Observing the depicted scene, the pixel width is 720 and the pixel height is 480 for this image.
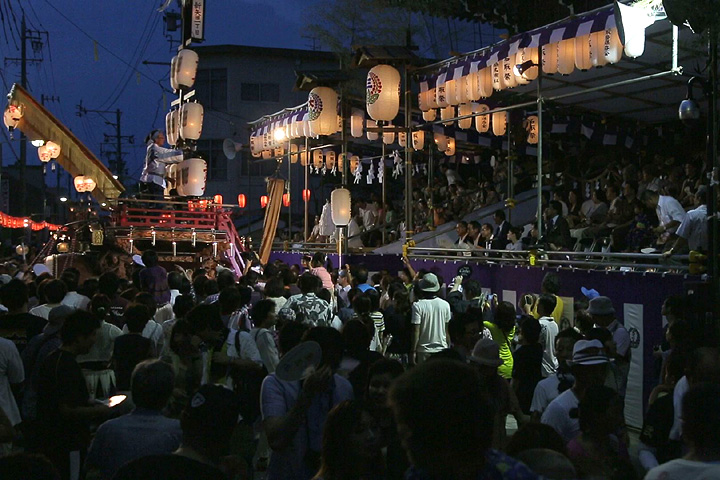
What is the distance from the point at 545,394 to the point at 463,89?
11917 mm

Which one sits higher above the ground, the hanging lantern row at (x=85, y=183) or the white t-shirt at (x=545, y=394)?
the hanging lantern row at (x=85, y=183)

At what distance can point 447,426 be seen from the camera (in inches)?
96.3

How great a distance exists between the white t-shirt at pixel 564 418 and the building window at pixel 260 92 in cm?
3886

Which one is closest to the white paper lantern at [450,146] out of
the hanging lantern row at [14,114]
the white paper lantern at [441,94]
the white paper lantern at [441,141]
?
the white paper lantern at [441,141]

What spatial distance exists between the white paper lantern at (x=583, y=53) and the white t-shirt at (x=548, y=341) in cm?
628

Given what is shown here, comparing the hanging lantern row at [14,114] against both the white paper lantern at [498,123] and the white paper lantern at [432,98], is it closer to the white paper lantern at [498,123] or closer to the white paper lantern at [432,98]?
the white paper lantern at [432,98]

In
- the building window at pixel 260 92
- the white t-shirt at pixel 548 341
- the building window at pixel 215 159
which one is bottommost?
the white t-shirt at pixel 548 341

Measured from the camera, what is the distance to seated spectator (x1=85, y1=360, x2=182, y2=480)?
383 centimetres

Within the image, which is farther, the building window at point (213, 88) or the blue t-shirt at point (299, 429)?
the building window at point (213, 88)

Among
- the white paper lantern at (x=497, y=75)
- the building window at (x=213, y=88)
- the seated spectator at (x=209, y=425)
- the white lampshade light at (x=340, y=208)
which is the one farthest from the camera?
the building window at (x=213, y=88)

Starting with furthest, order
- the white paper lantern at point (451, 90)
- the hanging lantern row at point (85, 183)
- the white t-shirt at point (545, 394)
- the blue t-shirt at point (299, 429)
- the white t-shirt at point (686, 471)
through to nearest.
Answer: the hanging lantern row at point (85, 183), the white paper lantern at point (451, 90), the white t-shirt at point (545, 394), the blue t-shirt at point (299, 429), the white t-shirt at point (686, 471)

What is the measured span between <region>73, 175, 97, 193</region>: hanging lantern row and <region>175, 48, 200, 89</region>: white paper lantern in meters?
4.40

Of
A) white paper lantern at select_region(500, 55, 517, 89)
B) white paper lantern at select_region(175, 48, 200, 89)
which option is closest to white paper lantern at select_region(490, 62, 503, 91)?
white paper lantern at select_region(500, 55, 517, 89)

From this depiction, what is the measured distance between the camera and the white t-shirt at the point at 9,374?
18.1 feet
